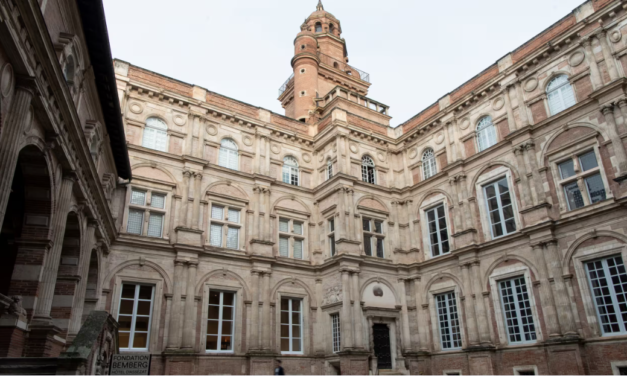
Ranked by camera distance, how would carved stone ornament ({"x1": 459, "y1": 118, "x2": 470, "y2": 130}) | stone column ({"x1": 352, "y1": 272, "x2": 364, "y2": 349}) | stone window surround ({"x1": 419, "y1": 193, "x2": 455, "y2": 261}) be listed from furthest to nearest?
carved stone ornament ({"x1": 459, "y1": 118, "x2": 470, "y2": 130}) → stone window surround ({"x1": 419, "y1": 193, "x2": 455, "y2": 261}) → stone column ({"x1": 352, "y1": 272, "x2": 364, "y2": 349})

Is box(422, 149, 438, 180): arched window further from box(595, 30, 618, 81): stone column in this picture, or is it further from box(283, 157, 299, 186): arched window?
box(595, 30, 618, 81): stone column

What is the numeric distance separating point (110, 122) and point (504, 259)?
1705 centimetres

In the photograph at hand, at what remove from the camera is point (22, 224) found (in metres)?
11.3

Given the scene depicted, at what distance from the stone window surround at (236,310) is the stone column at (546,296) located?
1291 cm

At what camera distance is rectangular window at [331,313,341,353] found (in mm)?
22406

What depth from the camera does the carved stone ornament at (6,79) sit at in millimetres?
7703

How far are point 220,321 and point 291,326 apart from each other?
145 inches

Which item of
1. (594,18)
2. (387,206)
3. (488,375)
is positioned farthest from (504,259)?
(594,18)

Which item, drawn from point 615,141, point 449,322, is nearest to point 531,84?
point 615,141

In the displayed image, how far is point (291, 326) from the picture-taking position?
22.9 metres

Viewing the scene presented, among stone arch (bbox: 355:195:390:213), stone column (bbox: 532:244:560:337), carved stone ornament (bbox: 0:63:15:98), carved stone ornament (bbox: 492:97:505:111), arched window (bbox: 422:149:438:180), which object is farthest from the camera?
arched window (bbox: 422:149:438:180)

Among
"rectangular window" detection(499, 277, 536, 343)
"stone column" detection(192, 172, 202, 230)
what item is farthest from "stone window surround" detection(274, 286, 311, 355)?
"rectangular window" detection(499, 277, 536, 343)

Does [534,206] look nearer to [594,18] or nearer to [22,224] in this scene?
[594,18]

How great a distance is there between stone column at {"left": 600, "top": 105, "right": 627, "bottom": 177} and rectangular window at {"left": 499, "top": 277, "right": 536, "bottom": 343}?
19.2ft
